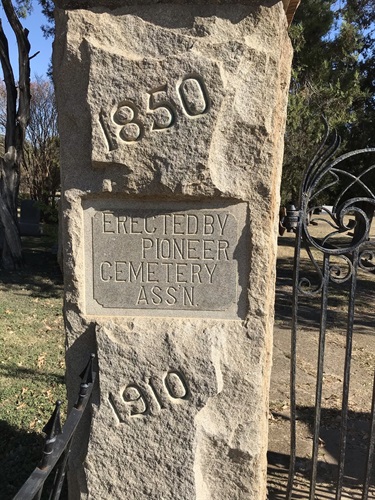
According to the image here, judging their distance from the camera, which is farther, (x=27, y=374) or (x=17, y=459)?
(x=27, y=374)

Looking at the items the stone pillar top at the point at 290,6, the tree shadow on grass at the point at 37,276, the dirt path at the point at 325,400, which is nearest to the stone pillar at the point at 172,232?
the stone pillar top at the point at 290,6

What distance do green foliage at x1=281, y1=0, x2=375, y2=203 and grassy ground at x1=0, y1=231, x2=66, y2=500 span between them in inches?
188

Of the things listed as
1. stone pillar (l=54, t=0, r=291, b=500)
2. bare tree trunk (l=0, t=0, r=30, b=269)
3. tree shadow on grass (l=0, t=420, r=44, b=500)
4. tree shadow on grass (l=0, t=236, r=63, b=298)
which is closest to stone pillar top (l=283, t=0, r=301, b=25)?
stone pillar (l=54, t=0, r=291, b=500)

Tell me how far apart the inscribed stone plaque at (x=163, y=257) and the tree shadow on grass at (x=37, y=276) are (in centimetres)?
587

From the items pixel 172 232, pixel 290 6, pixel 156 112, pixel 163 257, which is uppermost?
pixel 290 6

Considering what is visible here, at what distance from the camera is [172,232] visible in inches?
80.4

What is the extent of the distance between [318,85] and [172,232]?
703 centimetres

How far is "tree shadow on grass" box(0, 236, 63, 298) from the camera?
789 centimetres

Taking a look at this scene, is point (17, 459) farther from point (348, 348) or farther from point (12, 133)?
point (12, 133)

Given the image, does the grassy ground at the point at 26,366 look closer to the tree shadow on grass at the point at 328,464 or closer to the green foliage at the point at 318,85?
the tree shadow on grass at the point at 328,464

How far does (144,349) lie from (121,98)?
41.9 inches

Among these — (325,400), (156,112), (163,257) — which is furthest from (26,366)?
(156,112)

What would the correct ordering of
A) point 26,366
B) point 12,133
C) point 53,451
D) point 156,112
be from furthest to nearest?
point 12,133, point 26,366, point 156,112, point 53,451

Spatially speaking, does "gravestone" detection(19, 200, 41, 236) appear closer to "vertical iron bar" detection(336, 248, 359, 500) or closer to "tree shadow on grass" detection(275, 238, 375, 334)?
"tree shadow on grass" detection(275, 238, 375, 334)
